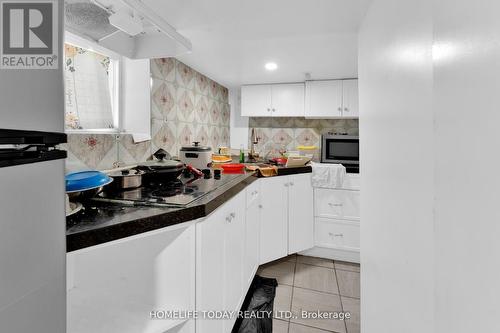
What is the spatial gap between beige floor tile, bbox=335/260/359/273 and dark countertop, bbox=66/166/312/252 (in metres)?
1.92

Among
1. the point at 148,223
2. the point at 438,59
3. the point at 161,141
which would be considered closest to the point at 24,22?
the point at 148,223

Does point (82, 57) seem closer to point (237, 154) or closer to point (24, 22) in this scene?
point (24, 22)

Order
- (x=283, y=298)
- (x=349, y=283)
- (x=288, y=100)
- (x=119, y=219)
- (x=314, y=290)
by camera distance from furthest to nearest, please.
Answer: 1. (x=288, y=100)
2. (x=349, y=283)
3. (x=314, y=290)
4. (x=283, y=298)
5. (x=119, y=219)

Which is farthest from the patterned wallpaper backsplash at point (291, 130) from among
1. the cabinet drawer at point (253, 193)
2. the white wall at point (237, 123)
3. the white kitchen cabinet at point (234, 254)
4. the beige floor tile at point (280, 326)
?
the beige floor tile at point (280, 326)

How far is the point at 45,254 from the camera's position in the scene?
46cm

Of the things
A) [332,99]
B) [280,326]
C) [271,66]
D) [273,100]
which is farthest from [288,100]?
[280,326]

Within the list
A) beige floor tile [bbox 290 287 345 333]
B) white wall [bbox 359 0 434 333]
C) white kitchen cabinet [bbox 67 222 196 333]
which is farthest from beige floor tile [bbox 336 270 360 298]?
white kitchen cabinet [bbox 67 222 196 333]

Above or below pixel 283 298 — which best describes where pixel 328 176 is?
above

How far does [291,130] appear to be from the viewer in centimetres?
356

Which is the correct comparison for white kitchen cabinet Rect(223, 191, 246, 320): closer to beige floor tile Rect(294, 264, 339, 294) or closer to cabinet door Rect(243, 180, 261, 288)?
cabinet door Rect(243, 180, 261, 288)

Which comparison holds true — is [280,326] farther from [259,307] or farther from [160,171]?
[160,171]

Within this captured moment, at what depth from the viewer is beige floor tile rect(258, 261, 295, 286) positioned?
7.43 feet

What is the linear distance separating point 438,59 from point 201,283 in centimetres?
112

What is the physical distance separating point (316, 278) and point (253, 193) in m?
1.04
